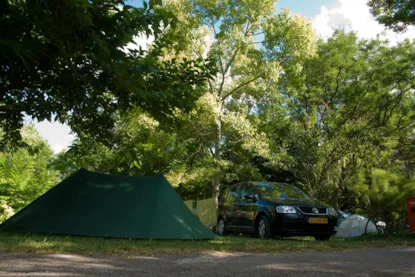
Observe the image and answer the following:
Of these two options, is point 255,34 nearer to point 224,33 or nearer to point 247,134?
point 224,33

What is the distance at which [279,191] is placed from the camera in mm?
10969

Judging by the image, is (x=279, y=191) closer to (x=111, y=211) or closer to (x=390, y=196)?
(x=390, y=196)

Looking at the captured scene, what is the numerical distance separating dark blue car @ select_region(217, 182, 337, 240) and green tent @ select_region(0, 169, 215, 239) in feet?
5.79

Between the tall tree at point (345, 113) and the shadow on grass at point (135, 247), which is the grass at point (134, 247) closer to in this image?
the shadow on grass at point (135, 247)

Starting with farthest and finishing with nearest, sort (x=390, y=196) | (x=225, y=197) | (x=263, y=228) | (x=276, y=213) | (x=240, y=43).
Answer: (x=240, y=43) < (x=225, y=197) < (x=390, y=196) < (x=263, y=228) < (x=276, y=213)

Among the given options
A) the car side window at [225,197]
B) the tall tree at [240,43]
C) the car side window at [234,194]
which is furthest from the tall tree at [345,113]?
the car side window at [234,194]

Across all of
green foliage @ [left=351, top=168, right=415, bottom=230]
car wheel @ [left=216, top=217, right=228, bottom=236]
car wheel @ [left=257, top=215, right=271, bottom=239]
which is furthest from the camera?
car wheel @ [left=216, top=217, right=228, bottom=236]

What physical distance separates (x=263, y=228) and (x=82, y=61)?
6014mm

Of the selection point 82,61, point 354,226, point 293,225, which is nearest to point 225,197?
point 293,225

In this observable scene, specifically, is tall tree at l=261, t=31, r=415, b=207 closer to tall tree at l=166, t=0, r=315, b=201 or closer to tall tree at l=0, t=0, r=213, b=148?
tall tree at l=166, t=0, r=315, b=201

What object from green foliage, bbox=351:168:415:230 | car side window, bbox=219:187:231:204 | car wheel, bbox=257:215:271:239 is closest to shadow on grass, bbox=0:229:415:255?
car wheel, bbox=257:215:271:239

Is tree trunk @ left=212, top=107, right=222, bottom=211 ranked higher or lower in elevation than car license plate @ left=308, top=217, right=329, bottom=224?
higher

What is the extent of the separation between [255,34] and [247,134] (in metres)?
4.54

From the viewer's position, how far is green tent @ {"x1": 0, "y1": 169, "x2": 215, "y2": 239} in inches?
329
